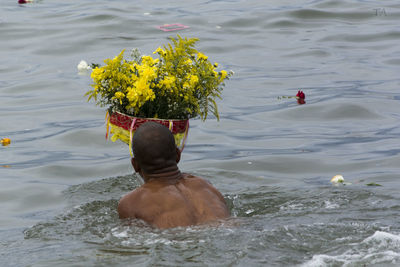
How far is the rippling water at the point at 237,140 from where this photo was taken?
5816mm

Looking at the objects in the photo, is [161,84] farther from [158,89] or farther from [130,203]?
[130,203]

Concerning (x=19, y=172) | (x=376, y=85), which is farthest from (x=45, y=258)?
(x=376, y=85)

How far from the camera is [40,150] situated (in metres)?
9.40

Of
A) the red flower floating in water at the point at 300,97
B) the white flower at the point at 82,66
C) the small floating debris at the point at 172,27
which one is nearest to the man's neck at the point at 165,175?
the red flower floating in water at the point at 300,97

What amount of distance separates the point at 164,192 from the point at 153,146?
37cm

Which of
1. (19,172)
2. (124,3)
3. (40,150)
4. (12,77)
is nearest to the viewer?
(19,172)

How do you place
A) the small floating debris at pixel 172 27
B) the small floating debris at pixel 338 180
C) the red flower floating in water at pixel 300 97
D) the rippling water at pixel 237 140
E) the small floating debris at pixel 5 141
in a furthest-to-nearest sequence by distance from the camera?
the small floating debris at pixel 172 27
the red flower floating in water at pixel 300 97
the small floating debris at pixel 5 141
the small floating debris at pixel 338 180
the rippling water at pixel 237 140

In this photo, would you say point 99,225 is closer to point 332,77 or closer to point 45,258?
point 45,258

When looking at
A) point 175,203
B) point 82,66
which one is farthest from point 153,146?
point 82,66

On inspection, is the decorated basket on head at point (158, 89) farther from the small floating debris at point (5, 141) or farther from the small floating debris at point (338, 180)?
the small floating debris at point (5, 141)

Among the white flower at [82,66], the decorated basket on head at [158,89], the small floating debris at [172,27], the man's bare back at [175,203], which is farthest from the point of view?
the small floating debris at [172,27]

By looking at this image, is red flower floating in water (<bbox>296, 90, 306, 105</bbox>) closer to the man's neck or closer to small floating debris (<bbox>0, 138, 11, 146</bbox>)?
small floating debris (<bbox>0, 138, 11, 146</bbox>)

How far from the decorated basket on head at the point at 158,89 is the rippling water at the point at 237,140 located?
0.92 meters

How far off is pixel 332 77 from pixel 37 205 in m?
5.89
